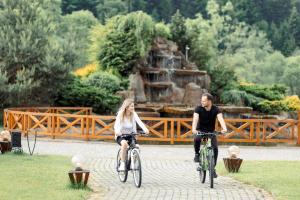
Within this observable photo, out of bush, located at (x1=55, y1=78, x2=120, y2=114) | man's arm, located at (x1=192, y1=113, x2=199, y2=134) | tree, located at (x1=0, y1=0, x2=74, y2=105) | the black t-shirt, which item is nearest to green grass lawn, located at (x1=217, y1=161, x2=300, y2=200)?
the black t-shirt

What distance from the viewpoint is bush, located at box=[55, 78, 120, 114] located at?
121 ft

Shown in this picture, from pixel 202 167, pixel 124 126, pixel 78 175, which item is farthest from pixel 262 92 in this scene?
pixel 78 175

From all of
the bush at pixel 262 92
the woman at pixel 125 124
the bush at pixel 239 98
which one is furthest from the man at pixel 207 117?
the bush at pixel 262 92

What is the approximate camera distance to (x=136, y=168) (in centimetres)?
1313

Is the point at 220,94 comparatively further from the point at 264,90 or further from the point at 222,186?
the point at 222,186

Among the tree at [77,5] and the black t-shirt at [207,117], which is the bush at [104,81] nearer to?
the black t-shirt at [207,117]

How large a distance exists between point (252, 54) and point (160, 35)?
145ft

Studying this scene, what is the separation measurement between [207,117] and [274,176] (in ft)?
8.11

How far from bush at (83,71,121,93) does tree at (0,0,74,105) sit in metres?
3.89

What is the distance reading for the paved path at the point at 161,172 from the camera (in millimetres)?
11992

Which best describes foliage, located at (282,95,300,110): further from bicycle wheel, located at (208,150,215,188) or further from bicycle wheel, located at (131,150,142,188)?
bicycle wheel, located at (131,150,142,188)

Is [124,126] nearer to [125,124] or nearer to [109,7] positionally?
[125,124]

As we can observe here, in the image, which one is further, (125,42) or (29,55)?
(125,42)

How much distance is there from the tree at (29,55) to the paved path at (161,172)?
8.90m
